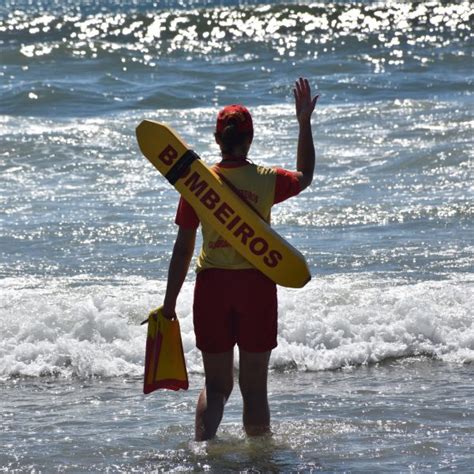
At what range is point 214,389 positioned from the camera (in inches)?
217

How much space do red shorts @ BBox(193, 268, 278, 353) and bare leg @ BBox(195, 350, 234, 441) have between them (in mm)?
67

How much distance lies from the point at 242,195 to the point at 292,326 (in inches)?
126

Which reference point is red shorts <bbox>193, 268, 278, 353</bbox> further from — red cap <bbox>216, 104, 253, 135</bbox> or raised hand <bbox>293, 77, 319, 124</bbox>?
raised hand <bbox>293, 77, 319, 124</bbox>

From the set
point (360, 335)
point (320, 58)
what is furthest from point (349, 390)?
point (320, 58)

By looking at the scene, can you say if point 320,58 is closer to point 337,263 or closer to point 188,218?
point 337,263

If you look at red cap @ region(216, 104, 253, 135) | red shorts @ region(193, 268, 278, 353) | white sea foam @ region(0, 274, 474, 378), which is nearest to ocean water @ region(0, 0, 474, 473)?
white sea foam @ region(0, 274, 474, 378)

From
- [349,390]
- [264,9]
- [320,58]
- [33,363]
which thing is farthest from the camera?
[264,9]

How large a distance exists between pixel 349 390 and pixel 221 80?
45.8ft

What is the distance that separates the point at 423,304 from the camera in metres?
8.58

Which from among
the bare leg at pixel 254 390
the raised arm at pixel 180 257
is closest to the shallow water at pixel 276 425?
the bare leg at pixel 254 390

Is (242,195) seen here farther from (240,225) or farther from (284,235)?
(284,235)

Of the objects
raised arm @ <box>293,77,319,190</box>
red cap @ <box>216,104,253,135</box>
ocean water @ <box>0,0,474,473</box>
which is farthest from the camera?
ocean water @ <box>0,0,474,473</box>

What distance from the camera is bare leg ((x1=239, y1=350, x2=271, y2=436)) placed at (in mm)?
5422

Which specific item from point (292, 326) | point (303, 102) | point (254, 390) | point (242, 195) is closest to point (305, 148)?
point (303, 102)
